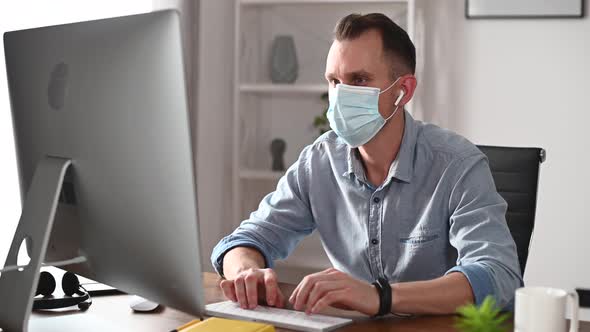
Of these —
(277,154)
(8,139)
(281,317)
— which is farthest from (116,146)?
(277,154)

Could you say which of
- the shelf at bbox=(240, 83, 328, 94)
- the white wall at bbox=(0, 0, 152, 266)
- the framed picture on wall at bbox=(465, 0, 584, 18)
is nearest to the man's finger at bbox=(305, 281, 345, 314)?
the white wall at bbox=(0, 0, 152, 266)

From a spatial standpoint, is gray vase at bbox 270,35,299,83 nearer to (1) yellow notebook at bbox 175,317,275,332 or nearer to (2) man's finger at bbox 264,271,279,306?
(2) man's finger at bbox 264,271,279,306

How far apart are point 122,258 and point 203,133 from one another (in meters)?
2.29

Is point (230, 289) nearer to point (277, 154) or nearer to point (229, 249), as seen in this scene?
point (229, 249)

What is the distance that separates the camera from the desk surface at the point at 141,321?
57.9 inches

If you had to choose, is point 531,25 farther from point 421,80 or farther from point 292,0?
point 292,0

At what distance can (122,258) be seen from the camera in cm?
131

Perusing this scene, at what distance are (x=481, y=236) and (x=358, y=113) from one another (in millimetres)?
450

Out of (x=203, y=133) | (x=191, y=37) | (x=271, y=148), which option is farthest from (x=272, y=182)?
(x=191, y=37)

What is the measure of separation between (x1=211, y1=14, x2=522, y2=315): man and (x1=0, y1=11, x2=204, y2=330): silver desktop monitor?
355 millimetres

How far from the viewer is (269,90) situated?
3.56 m

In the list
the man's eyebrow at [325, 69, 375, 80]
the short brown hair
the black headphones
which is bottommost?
the black headphones

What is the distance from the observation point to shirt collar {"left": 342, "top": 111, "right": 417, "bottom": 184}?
1896 mm

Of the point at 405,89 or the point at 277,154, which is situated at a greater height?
the point at 405,89
